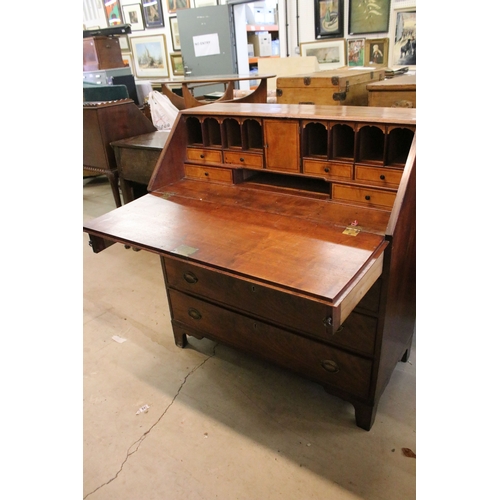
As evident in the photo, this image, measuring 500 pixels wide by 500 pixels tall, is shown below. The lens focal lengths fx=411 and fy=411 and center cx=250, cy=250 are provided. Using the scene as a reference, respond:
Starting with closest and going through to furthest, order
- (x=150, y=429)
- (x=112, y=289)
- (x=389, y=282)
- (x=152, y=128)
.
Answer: (x=389, y=282) → (x=150, y=429) → (x=112, y=289) → (x=152, y=128)

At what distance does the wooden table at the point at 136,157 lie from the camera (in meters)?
2.94

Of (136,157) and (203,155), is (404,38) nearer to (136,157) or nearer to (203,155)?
(136,157)

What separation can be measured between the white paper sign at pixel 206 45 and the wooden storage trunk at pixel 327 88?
345 cm

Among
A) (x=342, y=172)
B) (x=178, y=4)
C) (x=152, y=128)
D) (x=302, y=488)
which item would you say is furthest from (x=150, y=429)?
(x=178, y=4)

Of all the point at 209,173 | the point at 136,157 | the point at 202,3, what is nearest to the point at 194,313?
the point at 209,173

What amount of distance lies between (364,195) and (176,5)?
551 centimetres

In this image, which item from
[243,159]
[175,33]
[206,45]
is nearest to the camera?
[243,159]

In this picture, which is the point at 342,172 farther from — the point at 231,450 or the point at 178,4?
the point at 178,4

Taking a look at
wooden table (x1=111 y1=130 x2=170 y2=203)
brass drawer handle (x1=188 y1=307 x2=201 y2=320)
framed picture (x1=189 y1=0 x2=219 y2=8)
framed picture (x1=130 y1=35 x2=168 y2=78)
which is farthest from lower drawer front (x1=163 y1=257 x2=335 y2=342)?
framed picture (x1=130 y1=35 x2=168 y2=78)

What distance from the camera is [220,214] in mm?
1627

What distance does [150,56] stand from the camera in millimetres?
6535

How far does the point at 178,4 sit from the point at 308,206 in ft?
17.7

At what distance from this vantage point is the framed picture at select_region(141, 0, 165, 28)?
6.01 m

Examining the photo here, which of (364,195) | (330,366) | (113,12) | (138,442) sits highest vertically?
(113,12)
